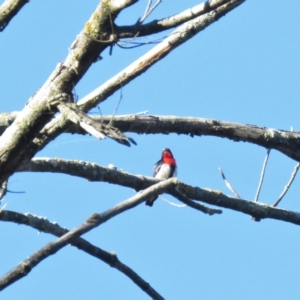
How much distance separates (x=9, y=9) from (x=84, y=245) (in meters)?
1.22

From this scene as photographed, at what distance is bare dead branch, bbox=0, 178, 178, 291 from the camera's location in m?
2.59

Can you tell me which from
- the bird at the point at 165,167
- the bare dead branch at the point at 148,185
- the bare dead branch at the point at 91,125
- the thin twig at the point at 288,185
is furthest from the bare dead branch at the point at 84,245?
the bird at the point at 165,167

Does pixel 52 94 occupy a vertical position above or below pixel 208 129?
below

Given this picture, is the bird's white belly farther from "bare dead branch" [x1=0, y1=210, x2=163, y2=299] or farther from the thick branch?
the thick branch

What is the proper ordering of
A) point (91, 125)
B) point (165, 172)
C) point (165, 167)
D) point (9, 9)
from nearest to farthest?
point (91, 125)
point (9, 9)
point (165, 172)
point (165, 167)

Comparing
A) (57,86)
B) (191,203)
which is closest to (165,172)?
(57,86)

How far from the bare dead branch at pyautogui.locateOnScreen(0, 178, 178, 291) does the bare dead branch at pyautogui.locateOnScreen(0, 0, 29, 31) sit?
157 cm

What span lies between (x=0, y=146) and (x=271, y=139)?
206 centimetres

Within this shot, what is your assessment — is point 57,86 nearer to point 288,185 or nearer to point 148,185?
point 148,185

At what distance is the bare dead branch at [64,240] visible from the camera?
259cm

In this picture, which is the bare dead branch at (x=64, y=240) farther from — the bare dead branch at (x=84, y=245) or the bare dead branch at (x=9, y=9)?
the bare dead branch at (x=9, y=9)

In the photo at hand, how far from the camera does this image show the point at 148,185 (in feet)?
14.9

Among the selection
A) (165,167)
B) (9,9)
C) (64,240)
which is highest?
(165,167)

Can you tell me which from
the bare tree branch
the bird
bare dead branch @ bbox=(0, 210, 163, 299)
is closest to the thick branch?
the bare tree branch
